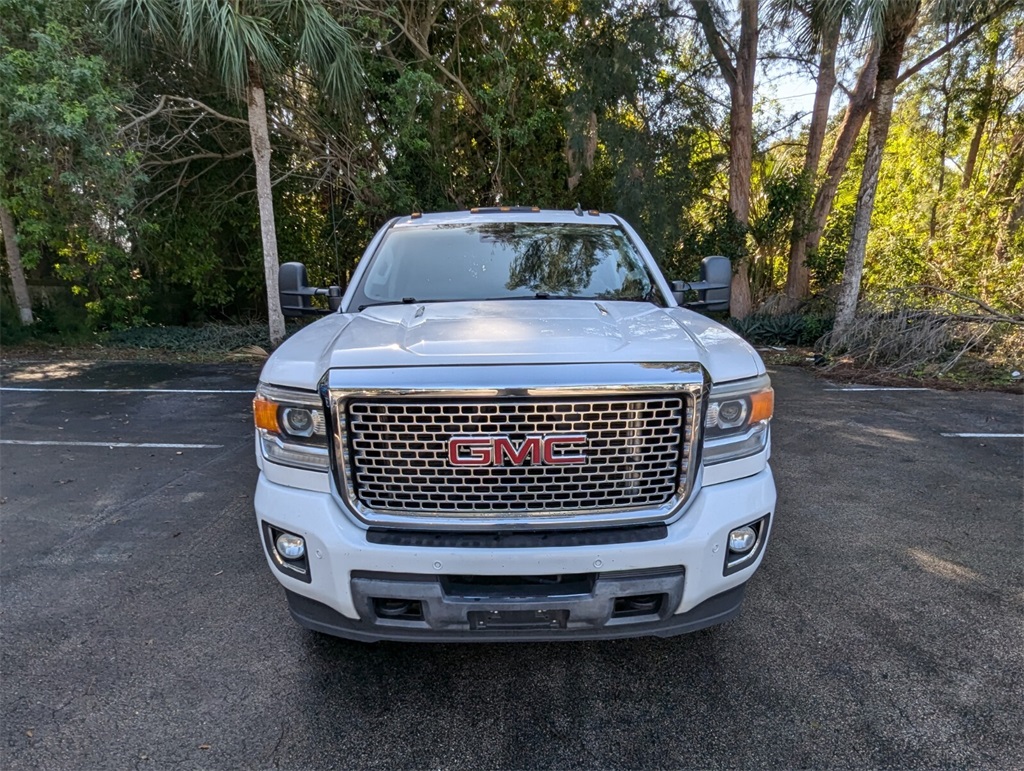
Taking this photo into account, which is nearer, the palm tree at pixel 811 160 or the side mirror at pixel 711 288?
the side mirror at pixel 711 288

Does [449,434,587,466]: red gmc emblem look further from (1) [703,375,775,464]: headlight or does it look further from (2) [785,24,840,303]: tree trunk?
(2) [785,24,840,303]: tree trunk

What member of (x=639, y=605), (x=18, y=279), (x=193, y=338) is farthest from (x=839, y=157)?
(x=18, y=279)

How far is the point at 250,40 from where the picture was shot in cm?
876

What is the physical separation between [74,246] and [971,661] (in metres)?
14.2

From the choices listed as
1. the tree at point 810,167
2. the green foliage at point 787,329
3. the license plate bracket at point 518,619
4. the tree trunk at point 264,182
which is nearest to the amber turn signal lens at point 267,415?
the license plate bracket at point 518,619

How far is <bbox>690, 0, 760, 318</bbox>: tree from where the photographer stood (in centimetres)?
1195

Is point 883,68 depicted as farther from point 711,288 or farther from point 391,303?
point 391,303

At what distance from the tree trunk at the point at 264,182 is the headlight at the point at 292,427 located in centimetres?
808

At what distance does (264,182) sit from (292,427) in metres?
9.98

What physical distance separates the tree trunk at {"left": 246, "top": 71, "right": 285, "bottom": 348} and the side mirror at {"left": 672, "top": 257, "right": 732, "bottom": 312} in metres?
7.74

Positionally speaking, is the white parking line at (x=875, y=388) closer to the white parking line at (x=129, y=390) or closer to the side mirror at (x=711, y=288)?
the side mirror at (x=711, y=288)

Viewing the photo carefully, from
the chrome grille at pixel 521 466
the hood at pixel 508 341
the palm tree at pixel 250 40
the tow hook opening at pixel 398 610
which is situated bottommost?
the tow hook opening at pixel 398 610

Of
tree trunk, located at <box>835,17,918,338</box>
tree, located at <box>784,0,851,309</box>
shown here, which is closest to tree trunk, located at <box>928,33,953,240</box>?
tree, located at <box>784,0,851,309</box>

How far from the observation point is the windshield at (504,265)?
3291 mm
